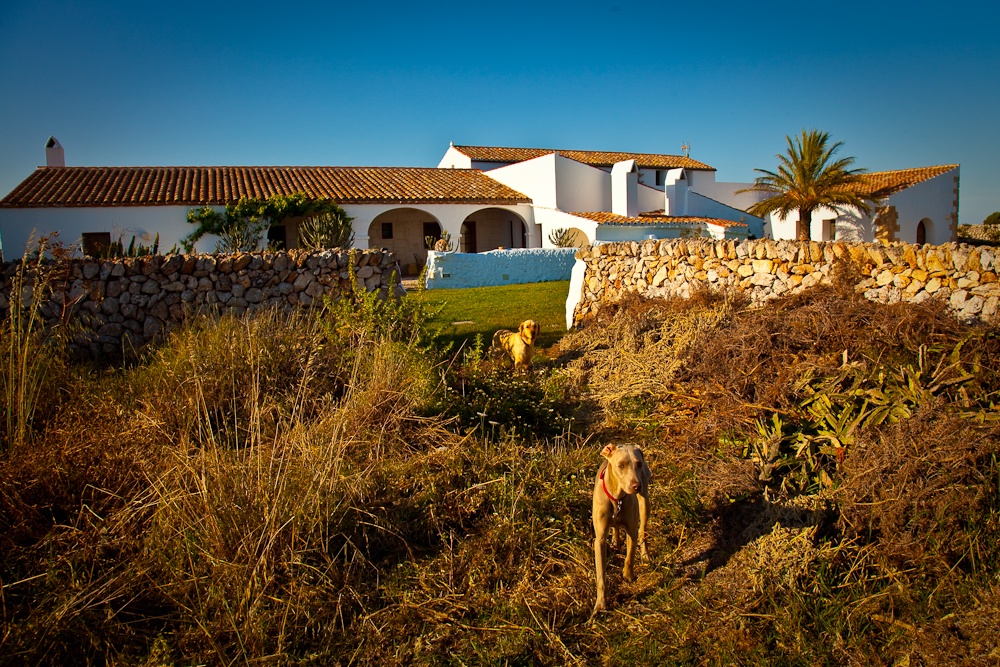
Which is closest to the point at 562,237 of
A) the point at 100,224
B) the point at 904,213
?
the point at 904,213

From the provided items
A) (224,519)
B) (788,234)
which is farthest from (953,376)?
(788,234)

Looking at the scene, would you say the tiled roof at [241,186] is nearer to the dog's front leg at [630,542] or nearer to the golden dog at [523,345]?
the golden dog at [523,345]

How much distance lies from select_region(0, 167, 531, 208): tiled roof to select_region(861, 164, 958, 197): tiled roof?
41.2 ft

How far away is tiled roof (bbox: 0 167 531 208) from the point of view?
1969 centimetres

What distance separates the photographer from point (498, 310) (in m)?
12.3

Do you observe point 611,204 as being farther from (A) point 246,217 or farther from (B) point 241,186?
(B) point 241,186

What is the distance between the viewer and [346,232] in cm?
2028

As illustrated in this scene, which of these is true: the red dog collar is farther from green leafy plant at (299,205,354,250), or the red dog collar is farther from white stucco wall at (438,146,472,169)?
white stucco wall at (438,146,472,169)

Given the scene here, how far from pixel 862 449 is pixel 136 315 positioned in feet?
27.5

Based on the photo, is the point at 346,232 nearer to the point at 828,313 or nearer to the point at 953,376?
the point at 828,313

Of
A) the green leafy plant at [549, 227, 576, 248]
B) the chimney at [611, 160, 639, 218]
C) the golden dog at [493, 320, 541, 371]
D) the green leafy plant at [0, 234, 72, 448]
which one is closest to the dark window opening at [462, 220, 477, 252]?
the green leafy plant at [549, 227, 576, 248]

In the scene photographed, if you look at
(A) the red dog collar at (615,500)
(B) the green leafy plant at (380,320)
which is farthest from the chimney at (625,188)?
(A) the red dog collar at (615,500)

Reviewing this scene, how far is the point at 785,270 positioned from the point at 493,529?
16.5 feet

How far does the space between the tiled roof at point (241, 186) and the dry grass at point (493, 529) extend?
1757cm
